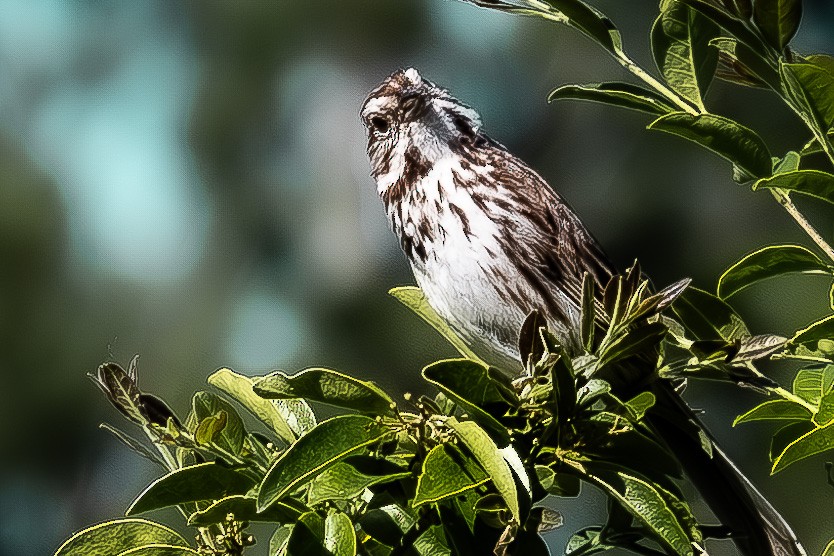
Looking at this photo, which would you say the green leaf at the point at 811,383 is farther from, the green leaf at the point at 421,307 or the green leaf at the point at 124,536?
the green leaf at the point at 124,536

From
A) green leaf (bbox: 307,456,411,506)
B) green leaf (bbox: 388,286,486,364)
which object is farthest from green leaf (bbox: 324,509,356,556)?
green leaf (bbox: 388,286,486,364)

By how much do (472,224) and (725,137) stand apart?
0.87 m

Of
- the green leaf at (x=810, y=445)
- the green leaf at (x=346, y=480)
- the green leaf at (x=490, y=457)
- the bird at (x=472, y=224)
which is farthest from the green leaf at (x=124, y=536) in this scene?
the bird at (x=472, y=224)

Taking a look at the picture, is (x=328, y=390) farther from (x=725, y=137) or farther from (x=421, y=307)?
(x=421, y=307)

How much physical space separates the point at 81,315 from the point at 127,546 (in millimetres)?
3263

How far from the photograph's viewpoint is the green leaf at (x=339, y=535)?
918mm

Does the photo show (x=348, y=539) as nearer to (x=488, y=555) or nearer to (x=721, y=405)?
(x=488, y=555)

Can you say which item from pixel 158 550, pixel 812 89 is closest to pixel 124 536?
pixel 158 550

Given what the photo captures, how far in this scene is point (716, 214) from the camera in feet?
12.3

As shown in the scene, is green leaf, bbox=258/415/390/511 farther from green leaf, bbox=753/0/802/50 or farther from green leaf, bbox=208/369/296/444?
green leaf, bbox=753/0/802/50

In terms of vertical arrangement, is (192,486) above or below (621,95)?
below

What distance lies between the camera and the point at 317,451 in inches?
35.0

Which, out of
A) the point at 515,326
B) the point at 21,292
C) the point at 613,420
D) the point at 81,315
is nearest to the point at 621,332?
the point at 613,420

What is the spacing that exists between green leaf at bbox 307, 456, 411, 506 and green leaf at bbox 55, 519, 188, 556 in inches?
4.6
